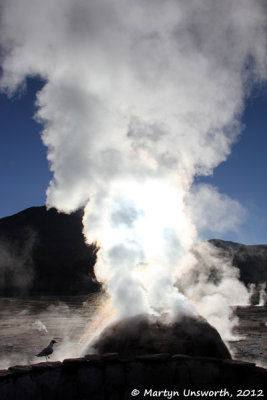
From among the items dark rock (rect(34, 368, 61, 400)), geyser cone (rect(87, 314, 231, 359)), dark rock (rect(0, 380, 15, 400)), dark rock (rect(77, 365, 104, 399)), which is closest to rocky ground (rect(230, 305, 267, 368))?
geyser cone (rect(87, 314, 231, 359))

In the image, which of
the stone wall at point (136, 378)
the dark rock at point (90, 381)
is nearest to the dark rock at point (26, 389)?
the stone wall at point (136, 378)

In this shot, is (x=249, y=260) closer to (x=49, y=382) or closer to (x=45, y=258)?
(x=45, y=258)

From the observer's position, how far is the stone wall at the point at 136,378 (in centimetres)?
540

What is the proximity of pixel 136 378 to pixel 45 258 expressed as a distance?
216 feet

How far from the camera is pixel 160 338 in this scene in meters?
7.28

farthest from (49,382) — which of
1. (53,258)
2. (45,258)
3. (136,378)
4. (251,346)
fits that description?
(45,258)

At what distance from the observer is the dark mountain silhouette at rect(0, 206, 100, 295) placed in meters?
58.4

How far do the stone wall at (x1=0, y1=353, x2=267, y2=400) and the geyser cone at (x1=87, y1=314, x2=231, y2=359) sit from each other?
119 cm

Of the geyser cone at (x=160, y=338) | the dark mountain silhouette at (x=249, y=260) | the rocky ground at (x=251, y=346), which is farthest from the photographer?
the dark mountain silhouette at (x=249, y=260)

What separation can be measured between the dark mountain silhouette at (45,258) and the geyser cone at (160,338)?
46.1m

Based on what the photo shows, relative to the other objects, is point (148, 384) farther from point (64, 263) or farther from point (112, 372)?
point (64, 263)

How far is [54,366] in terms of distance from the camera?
552cm

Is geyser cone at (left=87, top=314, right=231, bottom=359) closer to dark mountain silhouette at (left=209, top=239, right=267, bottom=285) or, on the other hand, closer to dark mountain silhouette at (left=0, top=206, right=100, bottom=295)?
dark mountain silhouette at (left=0, top=206, right=100, bottom=295)

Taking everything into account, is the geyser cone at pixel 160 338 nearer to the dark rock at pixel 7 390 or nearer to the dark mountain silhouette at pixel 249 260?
the dark rock at pixel 7 390
